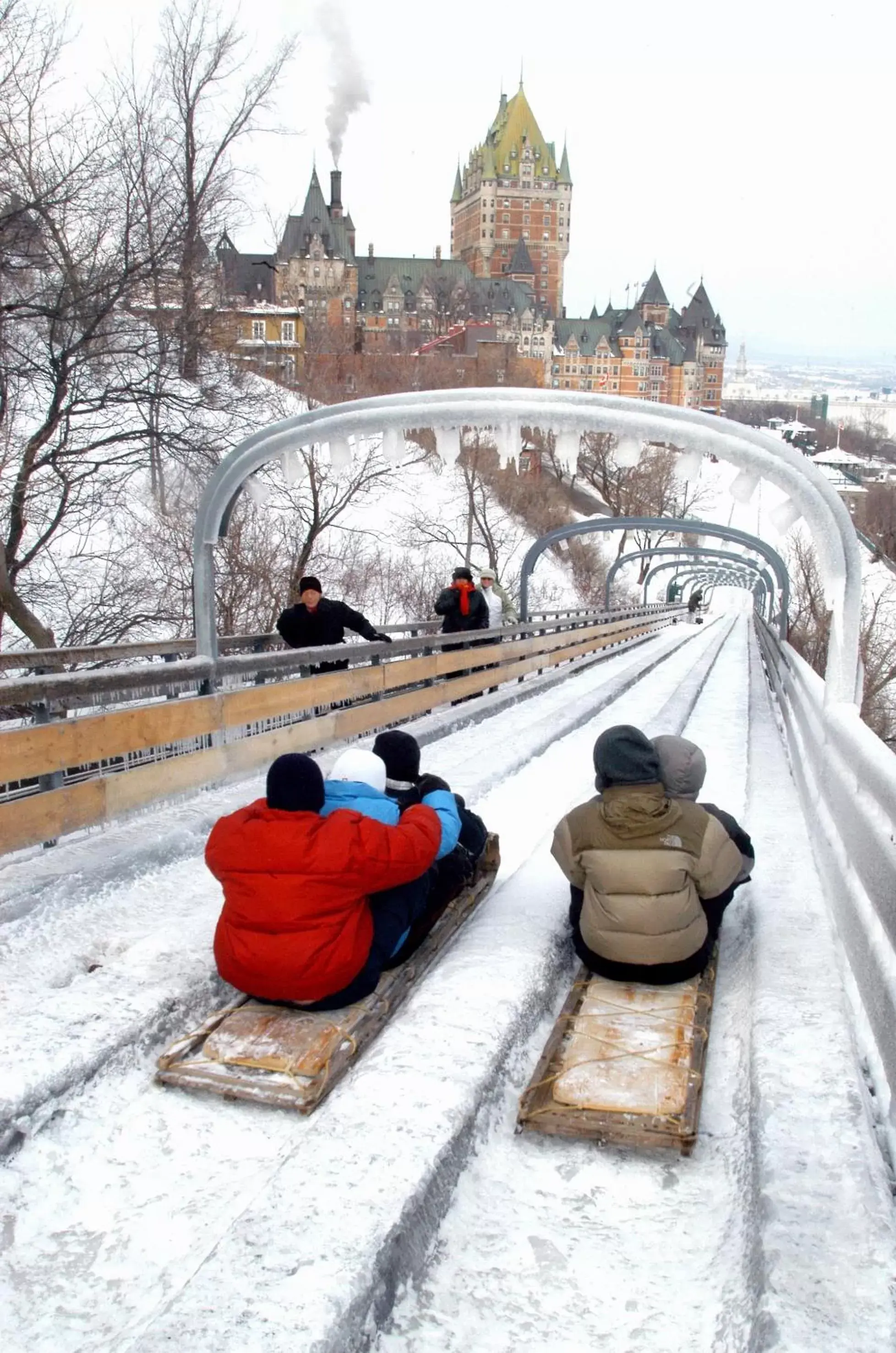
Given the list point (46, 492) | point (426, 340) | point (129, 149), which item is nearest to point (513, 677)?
point (46, 492)

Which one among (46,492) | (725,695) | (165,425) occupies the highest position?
(165,425)

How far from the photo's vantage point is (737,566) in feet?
177

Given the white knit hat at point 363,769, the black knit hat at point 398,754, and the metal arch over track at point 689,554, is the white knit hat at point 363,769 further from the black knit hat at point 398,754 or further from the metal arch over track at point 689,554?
the metal arch over track at point 689,554

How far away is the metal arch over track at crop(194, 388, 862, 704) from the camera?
6199mm

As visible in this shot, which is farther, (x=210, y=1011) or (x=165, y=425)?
(x=165, y=425)

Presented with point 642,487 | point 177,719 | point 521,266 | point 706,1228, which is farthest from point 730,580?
point 521,266

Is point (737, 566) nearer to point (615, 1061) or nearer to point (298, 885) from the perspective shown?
point (615, 1061)

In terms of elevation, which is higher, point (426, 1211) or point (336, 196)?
point (336, 196)

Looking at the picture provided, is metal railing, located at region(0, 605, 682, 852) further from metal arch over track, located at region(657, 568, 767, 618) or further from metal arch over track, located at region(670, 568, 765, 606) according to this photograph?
metal arch over track, located at region(670, 568, 765, 606)

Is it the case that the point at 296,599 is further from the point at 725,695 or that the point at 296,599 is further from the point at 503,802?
the point at 503,802

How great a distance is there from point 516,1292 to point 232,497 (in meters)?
5.91

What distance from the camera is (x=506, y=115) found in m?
190

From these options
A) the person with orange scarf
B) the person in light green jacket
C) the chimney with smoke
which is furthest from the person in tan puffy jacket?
the chimney with smoke

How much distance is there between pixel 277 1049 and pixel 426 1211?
3.01 feet
